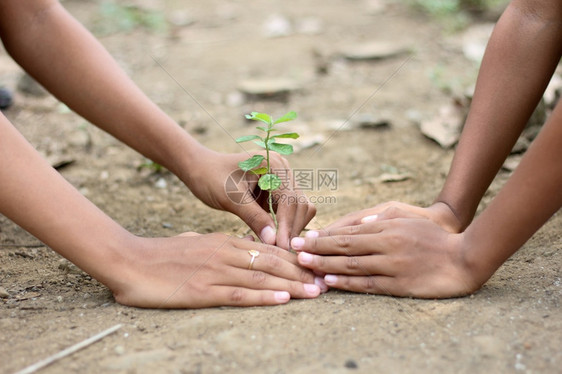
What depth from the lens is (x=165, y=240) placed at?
6.34ft

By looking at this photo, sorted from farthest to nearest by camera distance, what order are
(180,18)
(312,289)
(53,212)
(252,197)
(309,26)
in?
(180,18) < (309,26) < (252,197) < (312,289) < (53,212)

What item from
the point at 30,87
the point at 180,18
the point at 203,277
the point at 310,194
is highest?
the point at 30,87

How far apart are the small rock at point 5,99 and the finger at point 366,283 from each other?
269 cm

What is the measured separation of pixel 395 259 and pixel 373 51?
10.1 feet

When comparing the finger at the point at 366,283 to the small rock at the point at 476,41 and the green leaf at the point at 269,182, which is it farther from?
the small rock at the point at 476,41

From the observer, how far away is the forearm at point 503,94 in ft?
6.68

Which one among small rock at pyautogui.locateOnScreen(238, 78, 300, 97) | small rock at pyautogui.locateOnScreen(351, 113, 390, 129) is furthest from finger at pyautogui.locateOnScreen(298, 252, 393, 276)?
small rock at pyautogui.locateOnScreen(238, 78, 300, 97)

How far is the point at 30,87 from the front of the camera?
3957 mm

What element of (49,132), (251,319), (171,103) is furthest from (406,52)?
(251,319)

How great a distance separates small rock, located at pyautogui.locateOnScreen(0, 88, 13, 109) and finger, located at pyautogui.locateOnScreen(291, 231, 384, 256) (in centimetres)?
256

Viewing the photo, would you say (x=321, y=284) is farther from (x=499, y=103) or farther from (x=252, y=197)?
(x=499, y=103)

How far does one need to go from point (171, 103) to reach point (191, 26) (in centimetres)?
172

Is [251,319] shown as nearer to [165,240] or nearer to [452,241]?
[165,240]

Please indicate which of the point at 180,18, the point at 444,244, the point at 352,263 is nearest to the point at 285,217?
the point at 352,263
